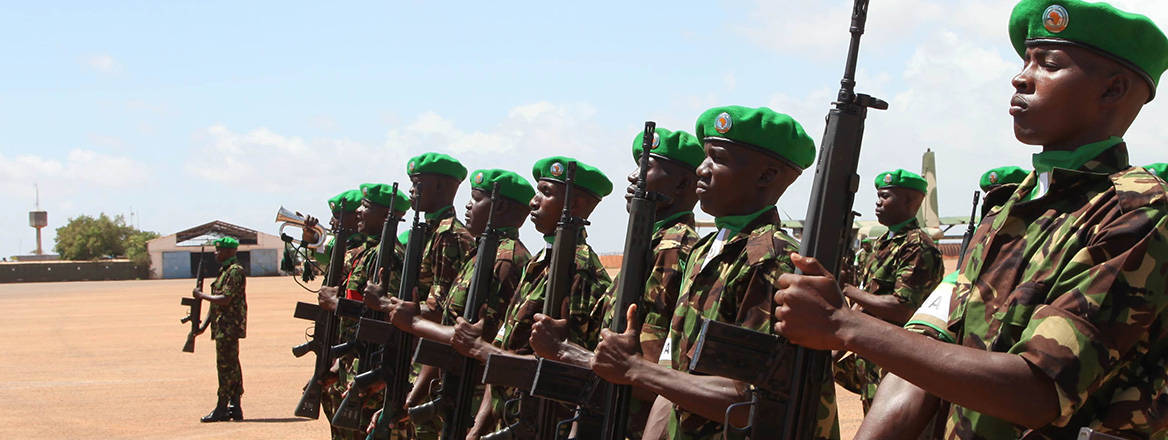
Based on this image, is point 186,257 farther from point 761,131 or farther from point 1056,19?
point 1056,19

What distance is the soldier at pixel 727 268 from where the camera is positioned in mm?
3660

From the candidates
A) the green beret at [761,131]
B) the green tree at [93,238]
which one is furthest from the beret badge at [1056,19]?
the green tree at [93,238]

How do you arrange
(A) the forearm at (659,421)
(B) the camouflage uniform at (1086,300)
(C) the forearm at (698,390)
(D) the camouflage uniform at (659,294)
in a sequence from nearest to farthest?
1. (B) the camouflage uniform at (1086,300)
2. (C) the forearm at (698,390)
3. (A) the forearm at (659,421)
4. (D) the camouflage uniform at (659,294)

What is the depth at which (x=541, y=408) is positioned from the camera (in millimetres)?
5129

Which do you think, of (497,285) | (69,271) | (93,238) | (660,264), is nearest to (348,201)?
(497,285)

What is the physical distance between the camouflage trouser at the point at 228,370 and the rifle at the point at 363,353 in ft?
15.8

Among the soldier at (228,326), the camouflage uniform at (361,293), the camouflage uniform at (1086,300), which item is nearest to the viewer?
the camouflage uniform at (1086,300)

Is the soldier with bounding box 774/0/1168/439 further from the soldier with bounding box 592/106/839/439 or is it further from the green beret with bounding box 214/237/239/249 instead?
the green beret with bounding box 214/237/239/249

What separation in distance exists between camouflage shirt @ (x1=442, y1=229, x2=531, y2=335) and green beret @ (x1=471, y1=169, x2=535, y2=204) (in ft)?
0.97

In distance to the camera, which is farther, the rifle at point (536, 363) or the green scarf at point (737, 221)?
the rifle at point (536, 363)

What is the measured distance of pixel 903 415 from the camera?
9.05 feet

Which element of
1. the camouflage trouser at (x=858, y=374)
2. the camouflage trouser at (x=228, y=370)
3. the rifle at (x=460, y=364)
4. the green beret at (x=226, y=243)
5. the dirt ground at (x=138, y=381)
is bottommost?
the dirt ground at (x=138, y=381)

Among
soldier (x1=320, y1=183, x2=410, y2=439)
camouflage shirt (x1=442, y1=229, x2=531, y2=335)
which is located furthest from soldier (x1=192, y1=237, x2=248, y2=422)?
camouflage shirt (x1=442, y1=229, x2=531, y2=335)

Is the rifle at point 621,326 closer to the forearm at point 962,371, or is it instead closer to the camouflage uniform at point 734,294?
the camouflage uniform at point 734,294
